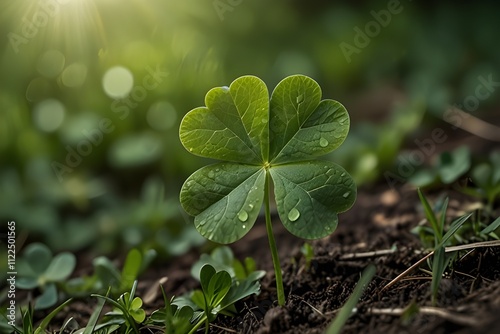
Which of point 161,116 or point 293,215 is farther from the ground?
point 293,215

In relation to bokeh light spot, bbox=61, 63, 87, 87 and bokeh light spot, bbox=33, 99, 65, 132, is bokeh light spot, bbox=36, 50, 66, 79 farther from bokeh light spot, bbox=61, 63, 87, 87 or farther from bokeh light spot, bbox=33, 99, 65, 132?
bokeh light spot, bbox=33, 99, 65, 132

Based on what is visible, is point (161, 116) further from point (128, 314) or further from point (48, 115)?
point (128, 314)

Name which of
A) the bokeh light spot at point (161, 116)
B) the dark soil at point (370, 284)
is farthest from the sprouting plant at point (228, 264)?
the bokeh light spot at point (161, 116)

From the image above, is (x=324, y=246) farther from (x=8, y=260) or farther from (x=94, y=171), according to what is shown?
(x=94, y=171)

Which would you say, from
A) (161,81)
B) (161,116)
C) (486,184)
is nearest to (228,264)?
(486,184)

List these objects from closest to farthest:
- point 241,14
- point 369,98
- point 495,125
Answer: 1. point 495,125
2. point 369,98
3. point 241,14

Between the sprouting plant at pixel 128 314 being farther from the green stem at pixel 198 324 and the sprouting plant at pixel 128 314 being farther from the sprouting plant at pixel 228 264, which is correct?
the sprouting plant at pixel 228 264

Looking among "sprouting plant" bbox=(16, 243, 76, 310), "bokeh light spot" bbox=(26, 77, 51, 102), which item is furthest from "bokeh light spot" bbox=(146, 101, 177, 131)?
"sprouting plant" bbox=(16, 243, 76, 310)

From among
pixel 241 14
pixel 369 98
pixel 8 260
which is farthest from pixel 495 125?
pixel 8 260
